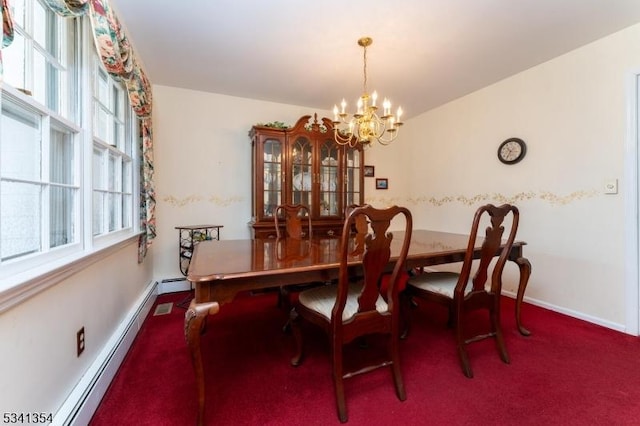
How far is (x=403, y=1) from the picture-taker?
70.4 inches

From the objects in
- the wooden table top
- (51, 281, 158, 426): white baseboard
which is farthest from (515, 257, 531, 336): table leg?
(51, 281, 158, 426): white baseboard

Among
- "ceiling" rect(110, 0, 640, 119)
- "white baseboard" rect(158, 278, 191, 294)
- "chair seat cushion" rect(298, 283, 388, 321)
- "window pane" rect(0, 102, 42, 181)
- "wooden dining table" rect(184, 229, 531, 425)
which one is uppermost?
"ceiling" rect(110, 0, 640, 119)

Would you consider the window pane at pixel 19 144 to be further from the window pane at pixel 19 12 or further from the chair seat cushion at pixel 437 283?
the chair seat cushion at pixel 437 283

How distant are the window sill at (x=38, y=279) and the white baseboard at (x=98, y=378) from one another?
53cm

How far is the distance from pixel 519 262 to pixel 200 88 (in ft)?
11.5

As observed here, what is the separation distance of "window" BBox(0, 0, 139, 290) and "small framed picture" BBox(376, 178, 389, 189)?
3325 millimetres

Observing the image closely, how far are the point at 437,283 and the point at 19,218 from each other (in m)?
2.16

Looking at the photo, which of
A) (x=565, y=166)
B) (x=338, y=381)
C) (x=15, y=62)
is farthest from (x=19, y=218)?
(x=565, y=166)

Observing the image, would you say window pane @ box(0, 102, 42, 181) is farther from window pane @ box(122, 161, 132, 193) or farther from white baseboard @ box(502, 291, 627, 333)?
white baseboard @ box(502, 291, 627, 333)

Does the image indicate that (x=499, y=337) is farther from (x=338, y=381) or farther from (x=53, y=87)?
(x=53, y=87)

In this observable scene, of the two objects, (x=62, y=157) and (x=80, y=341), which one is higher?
(x=62, y=157)

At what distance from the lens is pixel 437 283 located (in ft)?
6.24

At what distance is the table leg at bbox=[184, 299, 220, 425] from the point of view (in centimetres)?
119

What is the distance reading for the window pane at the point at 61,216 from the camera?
129cm
